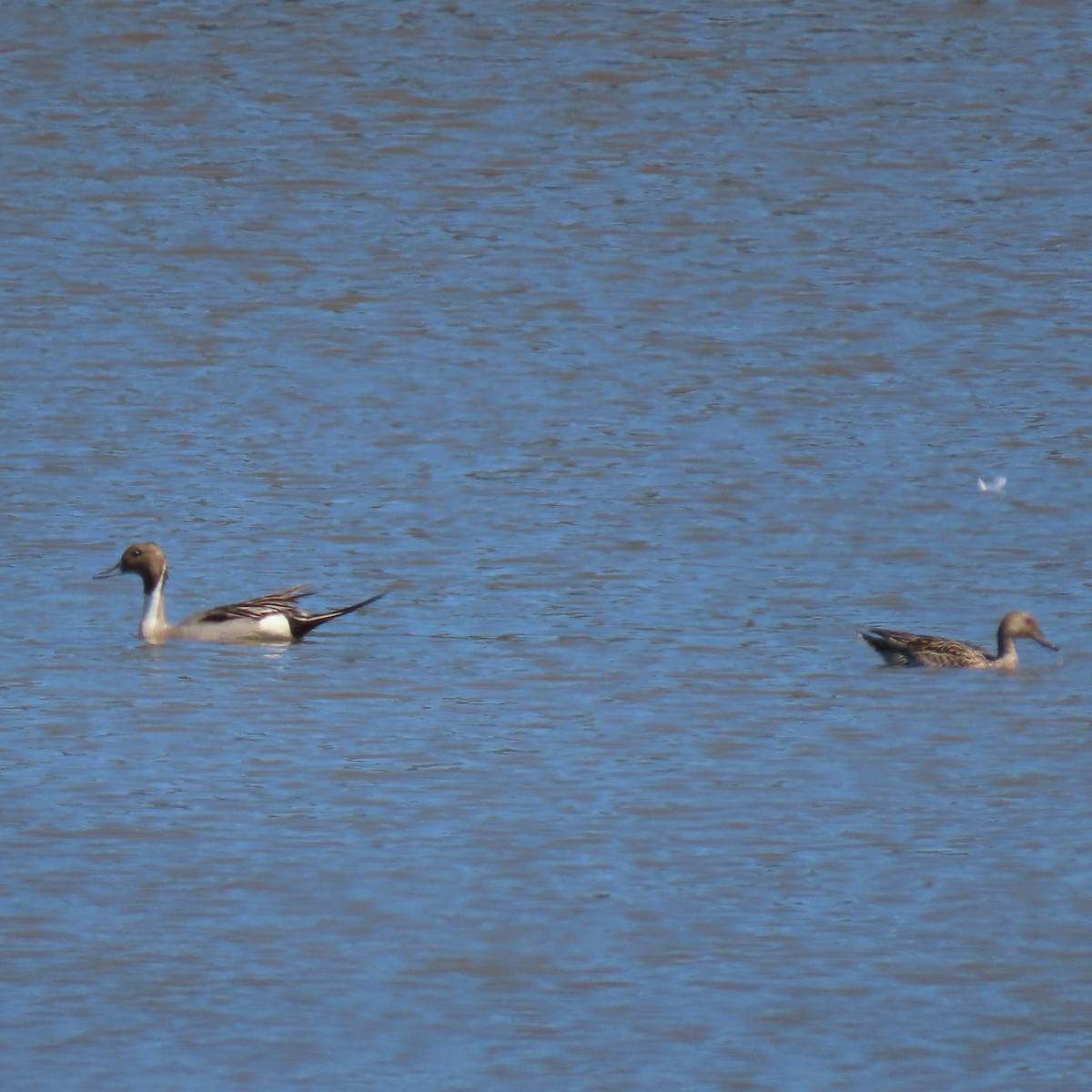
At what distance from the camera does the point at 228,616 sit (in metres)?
13.0

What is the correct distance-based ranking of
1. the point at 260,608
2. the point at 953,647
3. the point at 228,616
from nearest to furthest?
the point at 953,647, the point at 260,608, the point at 228,616

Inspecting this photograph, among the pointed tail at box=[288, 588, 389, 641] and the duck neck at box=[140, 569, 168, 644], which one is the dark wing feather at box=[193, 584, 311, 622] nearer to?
the pointed tail at box=[288, 588, 389, 641]

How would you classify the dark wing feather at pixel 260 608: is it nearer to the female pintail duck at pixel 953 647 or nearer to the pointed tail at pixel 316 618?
the pointed tail at pixel 316 618

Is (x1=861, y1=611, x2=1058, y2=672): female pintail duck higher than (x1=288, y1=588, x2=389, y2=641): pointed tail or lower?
higher

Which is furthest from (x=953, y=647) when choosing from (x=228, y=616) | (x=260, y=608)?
(x=228, y=616)

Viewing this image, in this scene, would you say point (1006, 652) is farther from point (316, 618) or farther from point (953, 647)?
point (316, 618)

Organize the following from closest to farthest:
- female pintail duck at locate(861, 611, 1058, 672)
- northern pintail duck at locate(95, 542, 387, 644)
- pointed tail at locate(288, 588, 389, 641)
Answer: female pintail duck at locate(861, 611, 1058, 672) < northern pintail duck at locate(95, 542, 387, 644) < pointed tail at locate(288, 588, 389, 641)

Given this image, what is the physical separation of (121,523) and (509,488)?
233cm

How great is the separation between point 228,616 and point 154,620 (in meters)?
0.41

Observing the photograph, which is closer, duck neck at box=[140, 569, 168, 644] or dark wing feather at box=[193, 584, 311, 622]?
dark wing feather at box=[193, 584, 311, 622]

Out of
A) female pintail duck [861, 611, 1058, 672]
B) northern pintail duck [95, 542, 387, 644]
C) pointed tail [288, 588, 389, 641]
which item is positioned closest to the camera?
female pintail duck [861, 611, 1058, 672]

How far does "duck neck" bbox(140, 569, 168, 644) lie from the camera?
13.1 meters

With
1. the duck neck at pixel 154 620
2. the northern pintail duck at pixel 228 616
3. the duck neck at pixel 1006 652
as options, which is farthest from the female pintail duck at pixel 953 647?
the duck neck at pixel 154 620

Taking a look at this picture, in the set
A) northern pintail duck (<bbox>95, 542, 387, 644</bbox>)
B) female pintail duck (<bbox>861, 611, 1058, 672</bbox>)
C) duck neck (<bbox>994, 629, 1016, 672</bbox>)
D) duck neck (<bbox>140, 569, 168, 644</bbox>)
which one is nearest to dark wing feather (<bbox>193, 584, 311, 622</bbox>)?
northern pintail duck (<bbox>95, 542, 387, 644</bbox>)
